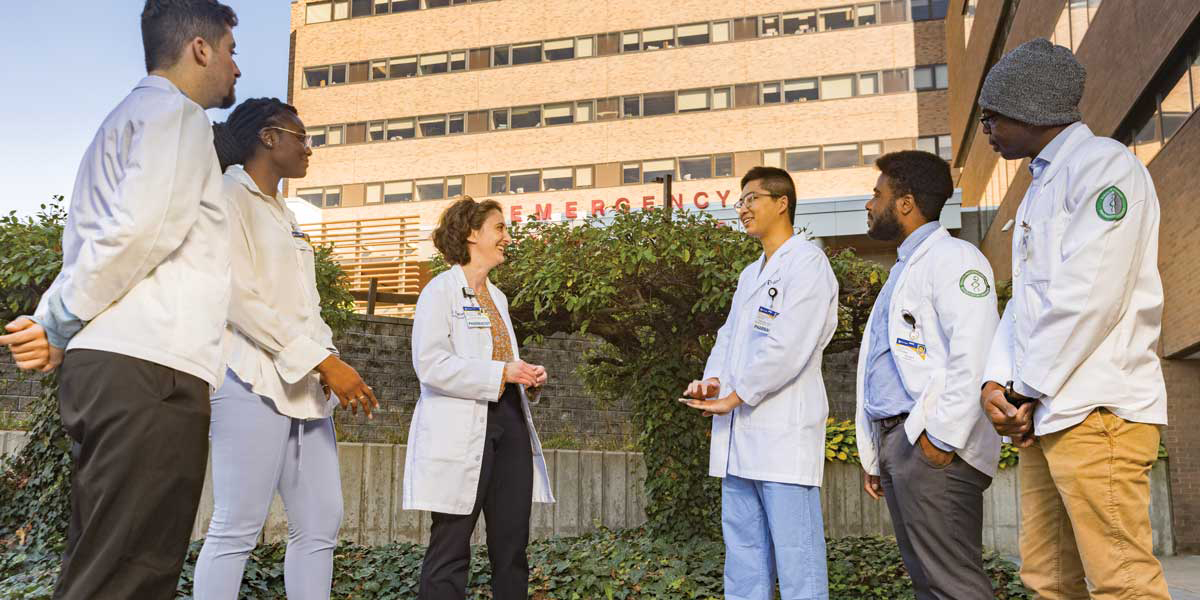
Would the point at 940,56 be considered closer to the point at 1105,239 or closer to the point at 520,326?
the point at 520,326

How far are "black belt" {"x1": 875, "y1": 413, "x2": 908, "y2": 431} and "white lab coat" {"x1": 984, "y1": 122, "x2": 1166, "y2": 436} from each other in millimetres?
795

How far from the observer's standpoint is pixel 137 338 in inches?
101

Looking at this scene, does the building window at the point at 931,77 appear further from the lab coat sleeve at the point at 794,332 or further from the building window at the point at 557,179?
the lab coat sleeve at the point at 794,332

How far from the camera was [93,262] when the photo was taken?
2.55 metres

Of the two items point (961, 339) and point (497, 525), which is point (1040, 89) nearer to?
point (961, 339)

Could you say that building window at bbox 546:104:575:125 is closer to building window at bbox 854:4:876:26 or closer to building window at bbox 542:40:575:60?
building window at bbox 542:40:575:60

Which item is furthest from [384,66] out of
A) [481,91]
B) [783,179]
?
[783,179]

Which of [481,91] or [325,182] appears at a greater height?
[481,91]

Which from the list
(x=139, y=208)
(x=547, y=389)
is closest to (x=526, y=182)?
(x=547, y=389)

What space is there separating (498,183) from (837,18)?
47.6 feet

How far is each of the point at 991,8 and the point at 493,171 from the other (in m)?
21.6

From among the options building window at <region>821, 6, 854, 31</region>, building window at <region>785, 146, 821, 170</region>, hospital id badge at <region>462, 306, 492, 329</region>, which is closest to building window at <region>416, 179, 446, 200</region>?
building window at <region>785, 146, 821, 170</region>

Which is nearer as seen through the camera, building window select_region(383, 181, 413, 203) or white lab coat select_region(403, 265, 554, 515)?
white lab coat select_region(403, 265, 554, 515)

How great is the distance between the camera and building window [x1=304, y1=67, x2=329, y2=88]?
147 ft
